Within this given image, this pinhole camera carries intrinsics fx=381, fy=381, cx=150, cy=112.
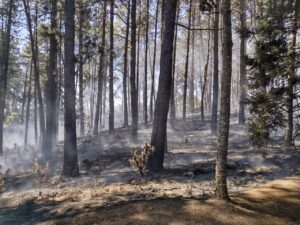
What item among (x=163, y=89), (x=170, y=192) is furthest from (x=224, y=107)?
(x=163, y=89)

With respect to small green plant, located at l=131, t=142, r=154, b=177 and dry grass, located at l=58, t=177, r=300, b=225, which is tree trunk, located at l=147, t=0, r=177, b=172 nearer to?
small green plant, located at l=131, t=142, r=154, b=177

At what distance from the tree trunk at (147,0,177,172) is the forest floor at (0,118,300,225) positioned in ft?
1.94

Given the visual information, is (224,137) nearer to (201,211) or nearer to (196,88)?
(201,211)

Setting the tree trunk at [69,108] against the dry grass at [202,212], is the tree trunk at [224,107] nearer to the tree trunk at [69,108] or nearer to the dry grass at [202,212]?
the dry grass at [202,212]

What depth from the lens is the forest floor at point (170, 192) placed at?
26.8 ft

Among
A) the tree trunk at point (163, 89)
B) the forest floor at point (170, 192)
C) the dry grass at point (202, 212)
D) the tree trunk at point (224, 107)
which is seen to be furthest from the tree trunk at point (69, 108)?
the tree trunk at point (224, 107)

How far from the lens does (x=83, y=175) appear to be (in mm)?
13867

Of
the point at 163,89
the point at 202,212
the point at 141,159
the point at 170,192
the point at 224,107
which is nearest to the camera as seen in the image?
the point at 202,212

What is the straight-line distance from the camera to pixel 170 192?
10336mm

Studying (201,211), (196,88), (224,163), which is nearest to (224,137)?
(224,163)

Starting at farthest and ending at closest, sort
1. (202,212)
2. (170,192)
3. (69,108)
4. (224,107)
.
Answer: (69,108), (170,192), (224,107), (202,212)

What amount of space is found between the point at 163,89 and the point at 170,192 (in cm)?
377

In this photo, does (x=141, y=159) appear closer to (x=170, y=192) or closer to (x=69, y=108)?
(x=170, y=192)

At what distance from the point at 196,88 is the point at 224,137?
5136 centimetres
